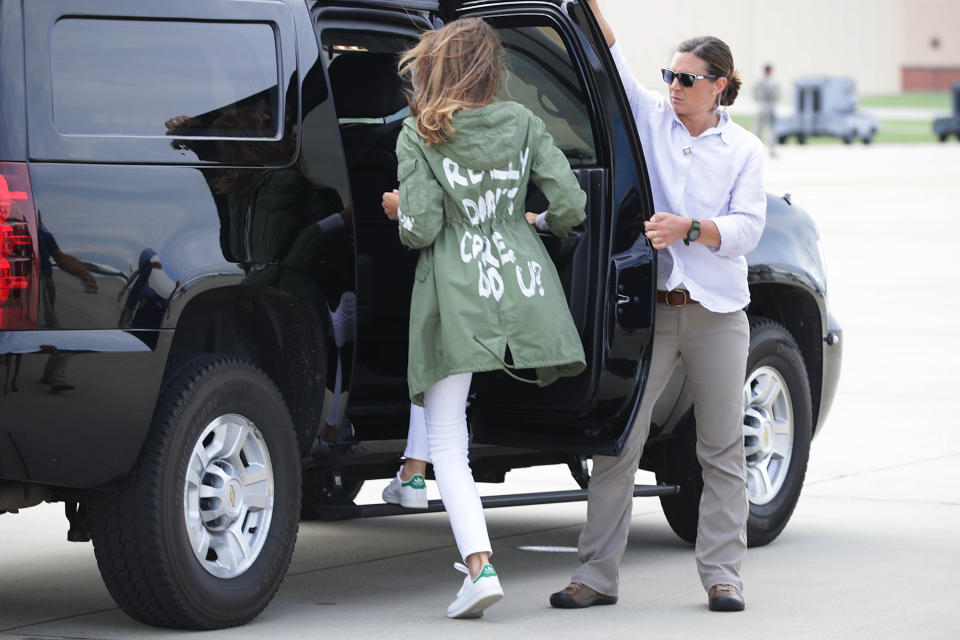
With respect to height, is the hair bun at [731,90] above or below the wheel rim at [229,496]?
above

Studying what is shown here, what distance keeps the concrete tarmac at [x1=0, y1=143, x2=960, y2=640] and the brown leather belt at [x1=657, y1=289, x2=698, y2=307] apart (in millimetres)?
948

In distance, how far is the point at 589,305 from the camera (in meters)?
5.50

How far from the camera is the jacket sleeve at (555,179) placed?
17.0 ft

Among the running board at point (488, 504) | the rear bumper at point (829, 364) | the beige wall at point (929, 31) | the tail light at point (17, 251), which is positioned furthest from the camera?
the beige wall at point (929, 31)

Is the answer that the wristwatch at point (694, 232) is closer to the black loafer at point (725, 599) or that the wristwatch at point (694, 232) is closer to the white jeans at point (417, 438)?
the white jeans at point (417, 438)

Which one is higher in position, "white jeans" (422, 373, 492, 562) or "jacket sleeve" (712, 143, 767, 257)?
"jacket sleeve" (712, 143, 767, 257)

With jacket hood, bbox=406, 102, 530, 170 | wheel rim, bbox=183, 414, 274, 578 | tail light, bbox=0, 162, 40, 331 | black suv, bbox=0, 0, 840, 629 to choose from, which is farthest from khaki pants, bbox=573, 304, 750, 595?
tail light, bbox=0, 162, 40, 331

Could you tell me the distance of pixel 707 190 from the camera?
5504 mm

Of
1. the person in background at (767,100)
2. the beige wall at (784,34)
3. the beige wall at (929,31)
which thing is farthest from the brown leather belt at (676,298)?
the beige wall at (929,31)

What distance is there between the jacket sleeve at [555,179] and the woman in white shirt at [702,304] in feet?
0.99

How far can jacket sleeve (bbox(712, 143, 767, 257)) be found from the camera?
5.38 metres

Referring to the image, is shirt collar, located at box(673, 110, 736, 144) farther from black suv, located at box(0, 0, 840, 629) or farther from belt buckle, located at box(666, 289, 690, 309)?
belt buckle, located at box(666, 289, 690, 309)

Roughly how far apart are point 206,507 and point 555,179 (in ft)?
4.49

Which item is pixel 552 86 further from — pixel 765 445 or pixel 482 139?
pixel 765 445
